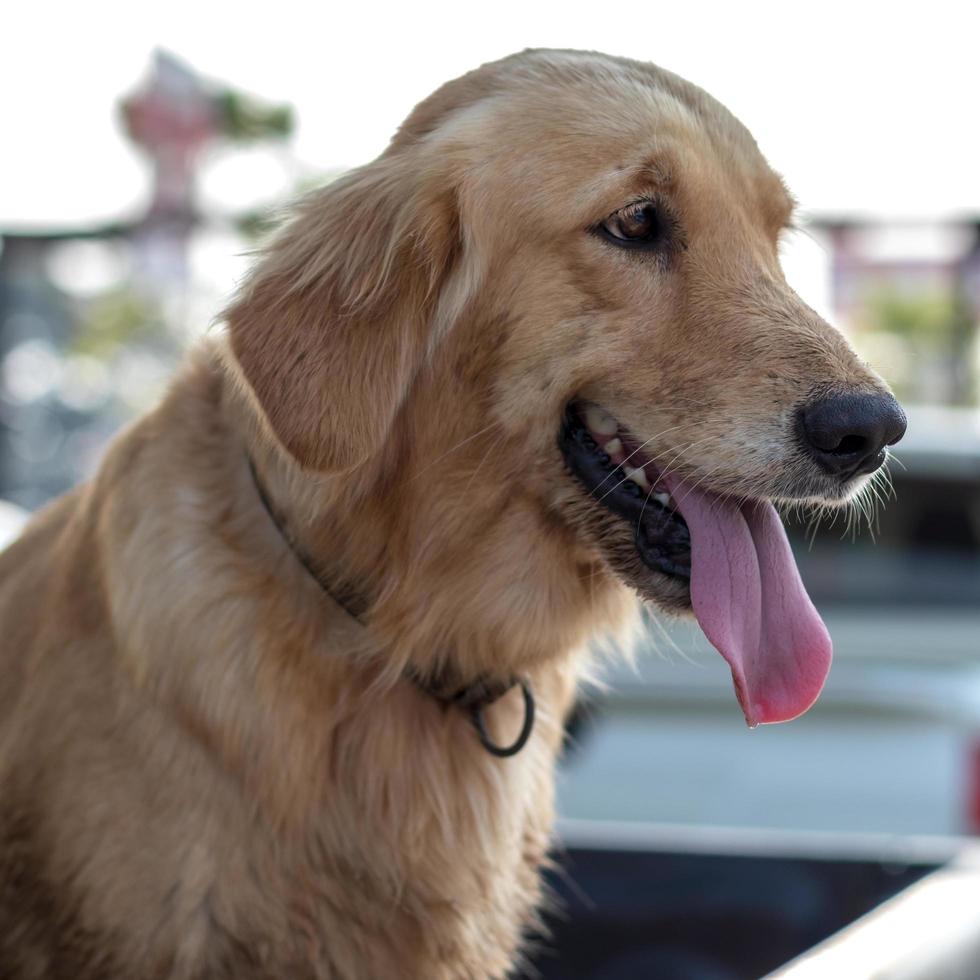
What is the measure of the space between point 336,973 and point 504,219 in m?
1.45

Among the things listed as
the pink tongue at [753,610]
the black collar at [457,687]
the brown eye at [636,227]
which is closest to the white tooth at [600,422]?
the pink tongue at [753,610]

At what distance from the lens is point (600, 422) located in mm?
2449

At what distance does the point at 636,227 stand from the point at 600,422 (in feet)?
1.26

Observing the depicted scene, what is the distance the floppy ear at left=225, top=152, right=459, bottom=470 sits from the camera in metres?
2.31

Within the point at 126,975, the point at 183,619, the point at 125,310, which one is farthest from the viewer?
the point at 125,310

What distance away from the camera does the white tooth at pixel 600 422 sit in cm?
244

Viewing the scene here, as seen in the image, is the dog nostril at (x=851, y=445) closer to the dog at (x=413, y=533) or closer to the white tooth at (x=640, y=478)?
the dog at (x=413, y=533)

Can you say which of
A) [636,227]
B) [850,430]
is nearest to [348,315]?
[636,227]

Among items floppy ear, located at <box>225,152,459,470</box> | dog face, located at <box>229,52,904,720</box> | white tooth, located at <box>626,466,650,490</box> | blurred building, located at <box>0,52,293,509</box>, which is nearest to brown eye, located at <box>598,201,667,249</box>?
dog face, located at <box>229,52,904,720</box>

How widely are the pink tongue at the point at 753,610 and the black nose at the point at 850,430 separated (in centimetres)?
24

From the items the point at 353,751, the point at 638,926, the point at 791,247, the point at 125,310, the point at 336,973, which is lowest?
the point at 125,310

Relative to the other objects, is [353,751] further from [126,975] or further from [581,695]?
[581,695]

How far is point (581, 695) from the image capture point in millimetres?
3654

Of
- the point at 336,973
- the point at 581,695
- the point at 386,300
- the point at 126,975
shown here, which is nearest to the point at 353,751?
the point at 336,973
